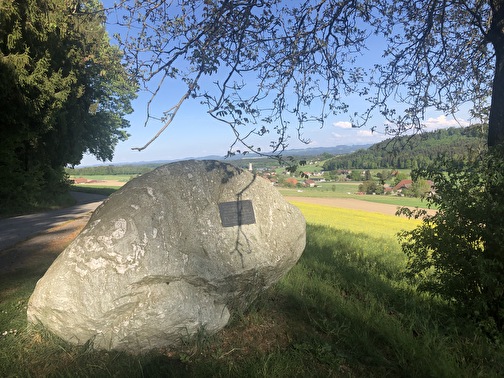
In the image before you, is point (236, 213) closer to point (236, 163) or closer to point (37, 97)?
point (236, 163)

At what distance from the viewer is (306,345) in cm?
322

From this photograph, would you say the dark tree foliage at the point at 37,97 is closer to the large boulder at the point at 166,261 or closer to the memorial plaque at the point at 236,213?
the large boulder at the point at 166,261

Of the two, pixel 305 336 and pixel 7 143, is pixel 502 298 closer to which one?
pixel 305 336

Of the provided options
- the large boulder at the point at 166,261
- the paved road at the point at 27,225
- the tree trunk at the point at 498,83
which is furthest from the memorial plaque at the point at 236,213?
the paved road at the point at 27,225

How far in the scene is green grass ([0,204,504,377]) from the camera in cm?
286

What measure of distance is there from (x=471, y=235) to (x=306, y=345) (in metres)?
2.17

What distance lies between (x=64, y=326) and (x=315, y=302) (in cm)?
304

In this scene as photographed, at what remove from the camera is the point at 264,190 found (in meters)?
4.22

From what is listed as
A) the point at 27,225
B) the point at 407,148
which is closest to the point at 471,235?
the point at 407,148

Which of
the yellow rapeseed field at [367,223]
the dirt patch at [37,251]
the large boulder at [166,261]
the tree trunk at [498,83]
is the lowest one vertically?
the yellow rapeseed field at [367,223]

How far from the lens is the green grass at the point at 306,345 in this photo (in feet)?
9.38

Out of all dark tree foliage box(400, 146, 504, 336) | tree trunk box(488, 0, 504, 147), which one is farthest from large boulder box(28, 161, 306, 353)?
tree trunk box(488, 0, 504, 147)

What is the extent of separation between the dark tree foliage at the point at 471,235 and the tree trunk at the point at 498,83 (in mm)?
484

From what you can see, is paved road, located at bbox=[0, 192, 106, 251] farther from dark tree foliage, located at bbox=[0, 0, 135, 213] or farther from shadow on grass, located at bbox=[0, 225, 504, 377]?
shadow on grass, located at bbox=[0, 225, 504, 377]
